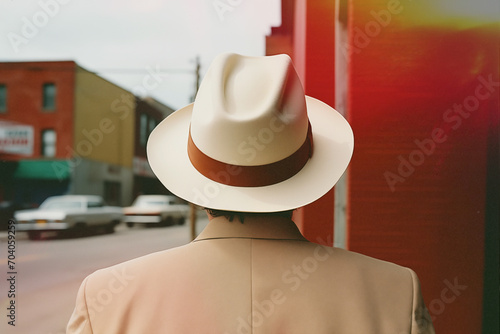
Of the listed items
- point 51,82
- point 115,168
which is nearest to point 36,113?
point 51,82

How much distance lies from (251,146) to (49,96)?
24620 millimetres

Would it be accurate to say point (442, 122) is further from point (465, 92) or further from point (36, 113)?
point (36, 113)

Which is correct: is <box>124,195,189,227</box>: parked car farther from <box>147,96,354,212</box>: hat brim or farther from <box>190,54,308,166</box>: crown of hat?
<box>190,54,308,166</box>: crown of hat

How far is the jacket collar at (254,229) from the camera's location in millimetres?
1256

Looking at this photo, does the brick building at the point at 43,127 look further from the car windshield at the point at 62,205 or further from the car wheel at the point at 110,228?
the car windshield at the point at 62,205

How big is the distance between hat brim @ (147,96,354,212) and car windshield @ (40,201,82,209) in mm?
15515

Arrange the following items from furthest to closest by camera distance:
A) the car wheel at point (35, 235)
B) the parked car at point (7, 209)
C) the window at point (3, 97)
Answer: the window at point (3, 97)
the parked car at point (7, 209)
the car wheel at point (35, 235)

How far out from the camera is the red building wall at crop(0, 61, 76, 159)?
74.8 feet

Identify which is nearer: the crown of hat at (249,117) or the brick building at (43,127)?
the crown of hat at (249,117)

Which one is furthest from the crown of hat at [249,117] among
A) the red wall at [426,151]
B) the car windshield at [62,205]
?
the car windshield at [62,205]

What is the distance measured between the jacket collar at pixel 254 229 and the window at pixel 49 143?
78.4ft

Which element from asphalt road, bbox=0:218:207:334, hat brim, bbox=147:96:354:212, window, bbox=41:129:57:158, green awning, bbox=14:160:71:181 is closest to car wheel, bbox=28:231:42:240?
asphalt road, bbox=0:218:207:334

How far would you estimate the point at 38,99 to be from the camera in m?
23.0

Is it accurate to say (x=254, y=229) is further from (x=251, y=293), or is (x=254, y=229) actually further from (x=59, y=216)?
(x=59, y=216)
